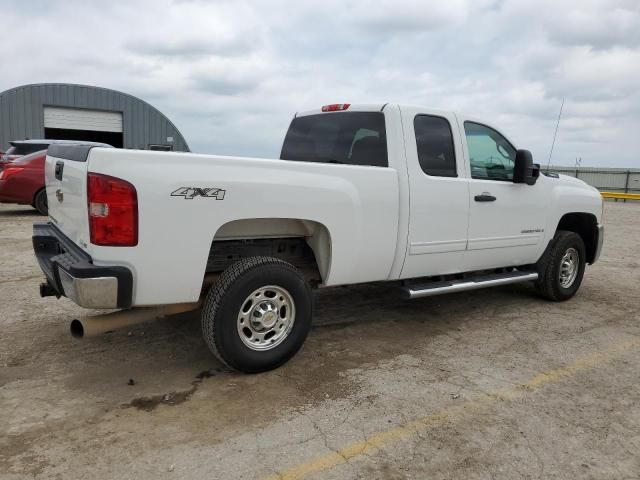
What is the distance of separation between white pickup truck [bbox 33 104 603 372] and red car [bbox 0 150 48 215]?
8.62 meters

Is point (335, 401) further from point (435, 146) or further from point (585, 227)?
point (585, 227)

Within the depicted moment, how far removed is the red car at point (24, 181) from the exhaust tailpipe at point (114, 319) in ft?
31.5

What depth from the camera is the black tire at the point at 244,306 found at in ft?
11.5

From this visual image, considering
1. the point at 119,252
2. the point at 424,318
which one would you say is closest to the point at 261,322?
the point at 119,252

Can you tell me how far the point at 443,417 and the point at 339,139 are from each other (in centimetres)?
260

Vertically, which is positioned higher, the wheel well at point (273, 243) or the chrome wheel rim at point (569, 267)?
the wheel well at point (273, 243)

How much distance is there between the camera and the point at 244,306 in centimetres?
368

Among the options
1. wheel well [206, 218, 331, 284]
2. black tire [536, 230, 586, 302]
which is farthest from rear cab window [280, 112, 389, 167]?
black tire [536, 230, 586, 302]

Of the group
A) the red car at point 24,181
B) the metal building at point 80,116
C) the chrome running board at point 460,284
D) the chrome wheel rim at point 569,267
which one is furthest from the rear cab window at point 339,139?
the metal building at point 80,116

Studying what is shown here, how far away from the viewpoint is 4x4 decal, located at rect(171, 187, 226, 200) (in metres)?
3.19

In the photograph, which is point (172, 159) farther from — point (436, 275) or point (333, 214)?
point (436, 275)

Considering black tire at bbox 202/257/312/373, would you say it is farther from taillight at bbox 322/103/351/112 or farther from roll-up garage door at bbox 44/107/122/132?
roll-up garage door at bbox 44/107/122/132

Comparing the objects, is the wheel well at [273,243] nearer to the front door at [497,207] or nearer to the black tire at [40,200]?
the front door at [497,207]

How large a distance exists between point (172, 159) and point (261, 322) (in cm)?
128
